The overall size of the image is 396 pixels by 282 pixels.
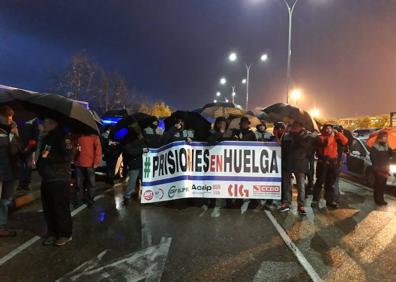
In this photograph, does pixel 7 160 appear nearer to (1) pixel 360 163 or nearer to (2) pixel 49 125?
(2) pixel 49 125

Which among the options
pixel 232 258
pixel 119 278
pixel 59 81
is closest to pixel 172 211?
pixel 232 258

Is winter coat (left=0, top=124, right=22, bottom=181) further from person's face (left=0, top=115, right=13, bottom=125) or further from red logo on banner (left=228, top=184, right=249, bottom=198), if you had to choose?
red logo on banner (left=228, top=184, right=249, bottom=198)

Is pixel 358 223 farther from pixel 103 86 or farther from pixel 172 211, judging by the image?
pixel 103 86

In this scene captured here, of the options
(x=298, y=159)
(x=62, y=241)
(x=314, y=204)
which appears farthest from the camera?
(x=314, y=204)

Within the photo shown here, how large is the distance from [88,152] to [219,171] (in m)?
2.73

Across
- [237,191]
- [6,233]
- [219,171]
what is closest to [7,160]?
[6,233]

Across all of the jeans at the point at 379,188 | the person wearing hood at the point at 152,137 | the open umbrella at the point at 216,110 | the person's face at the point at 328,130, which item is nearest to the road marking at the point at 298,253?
the person's face at the point at 328,130

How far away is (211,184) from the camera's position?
8586mm

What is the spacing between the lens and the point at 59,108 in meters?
5.59

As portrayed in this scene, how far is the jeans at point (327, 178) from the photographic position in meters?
9.16

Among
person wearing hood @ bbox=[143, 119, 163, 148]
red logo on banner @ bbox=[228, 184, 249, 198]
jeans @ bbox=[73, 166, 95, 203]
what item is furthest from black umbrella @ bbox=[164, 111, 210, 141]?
jeans @ bbox=[73, 166, 95, 203]

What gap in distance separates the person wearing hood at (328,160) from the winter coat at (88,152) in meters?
4.76

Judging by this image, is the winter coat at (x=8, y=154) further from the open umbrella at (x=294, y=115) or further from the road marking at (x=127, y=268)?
the open umbrella at (x=294, y=115)

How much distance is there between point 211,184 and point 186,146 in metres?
0.95
